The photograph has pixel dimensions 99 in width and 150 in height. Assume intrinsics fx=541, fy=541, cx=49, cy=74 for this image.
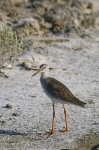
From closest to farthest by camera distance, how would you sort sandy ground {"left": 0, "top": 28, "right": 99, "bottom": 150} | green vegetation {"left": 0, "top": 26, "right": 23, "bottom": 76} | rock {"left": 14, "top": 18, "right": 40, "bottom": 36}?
1. sandy ground {"left": 0, "top": 28, "right": 99, "bottom": 150}
2. green vegetation {"left": 0, "top": 26, "right": 23, "bottom": 76}
3. rock {"left": 14, "top": 18, "right": 40, "bottom": 36}

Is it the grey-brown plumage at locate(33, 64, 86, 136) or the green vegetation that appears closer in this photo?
the grey-brown plumage at locate(33, 64, 86, 136)

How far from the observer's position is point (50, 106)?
1087cm

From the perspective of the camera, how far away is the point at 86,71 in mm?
13227

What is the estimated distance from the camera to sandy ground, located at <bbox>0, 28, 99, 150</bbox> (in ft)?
30.4

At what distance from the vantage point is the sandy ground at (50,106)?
927 centimetres

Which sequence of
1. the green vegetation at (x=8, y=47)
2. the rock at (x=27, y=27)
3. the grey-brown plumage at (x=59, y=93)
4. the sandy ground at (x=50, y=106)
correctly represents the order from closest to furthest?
the sandy ground at (x=50, y=106)
the grey-brown plumage at (x=59, y=93)
the green vegetation at (x=8, y=47)
the rock at (x=27, y=27)

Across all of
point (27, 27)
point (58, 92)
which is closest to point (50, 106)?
point (58, 92)

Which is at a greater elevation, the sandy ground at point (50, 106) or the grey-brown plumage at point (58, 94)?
the grey-brown plumage at point (58, 94)

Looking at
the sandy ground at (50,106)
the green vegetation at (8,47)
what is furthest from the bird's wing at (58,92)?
the green vegetation at (8,47)

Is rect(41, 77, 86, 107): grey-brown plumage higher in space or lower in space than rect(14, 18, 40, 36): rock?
higher

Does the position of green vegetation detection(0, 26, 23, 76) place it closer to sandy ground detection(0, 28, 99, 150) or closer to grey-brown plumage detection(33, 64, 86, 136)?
sandy ground detection(0, 28, 99, 150)

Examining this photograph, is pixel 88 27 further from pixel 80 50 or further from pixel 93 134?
pixel 93 134

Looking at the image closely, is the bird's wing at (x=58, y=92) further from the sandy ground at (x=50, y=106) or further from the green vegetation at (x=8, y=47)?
the green vegetation at (x=8, y=47)

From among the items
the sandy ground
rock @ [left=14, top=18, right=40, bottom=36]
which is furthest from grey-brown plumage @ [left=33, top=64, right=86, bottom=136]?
rock @ [left=14, top=18, right=40, bottom=36]
